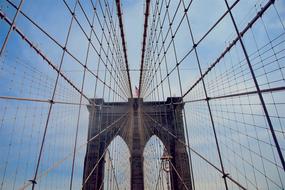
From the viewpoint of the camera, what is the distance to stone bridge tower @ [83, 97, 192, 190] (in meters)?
13.1

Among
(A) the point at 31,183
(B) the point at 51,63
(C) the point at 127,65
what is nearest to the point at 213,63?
(B) the point at 51,63

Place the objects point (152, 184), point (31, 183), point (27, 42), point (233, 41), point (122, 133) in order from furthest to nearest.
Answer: point (122, 133)
point (152, 184)
point (233, 41)
point (27, 42)
point (31, 183)

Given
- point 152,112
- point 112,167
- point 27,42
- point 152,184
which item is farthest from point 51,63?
point 152,184

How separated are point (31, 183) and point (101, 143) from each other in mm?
12320

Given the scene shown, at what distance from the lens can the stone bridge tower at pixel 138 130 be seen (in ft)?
43.1

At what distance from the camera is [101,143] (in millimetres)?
13961

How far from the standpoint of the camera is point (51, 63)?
4.45m

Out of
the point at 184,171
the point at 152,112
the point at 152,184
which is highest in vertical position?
the point at 152,112

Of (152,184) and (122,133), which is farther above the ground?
(122,133)

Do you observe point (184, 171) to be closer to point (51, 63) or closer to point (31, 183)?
point (51, 63)

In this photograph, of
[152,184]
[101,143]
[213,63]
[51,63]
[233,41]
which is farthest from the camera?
[152,184]

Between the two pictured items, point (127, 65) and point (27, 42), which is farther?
point (127, 65)

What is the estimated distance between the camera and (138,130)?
14.9 metres

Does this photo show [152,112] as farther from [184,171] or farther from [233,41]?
[233,41]
